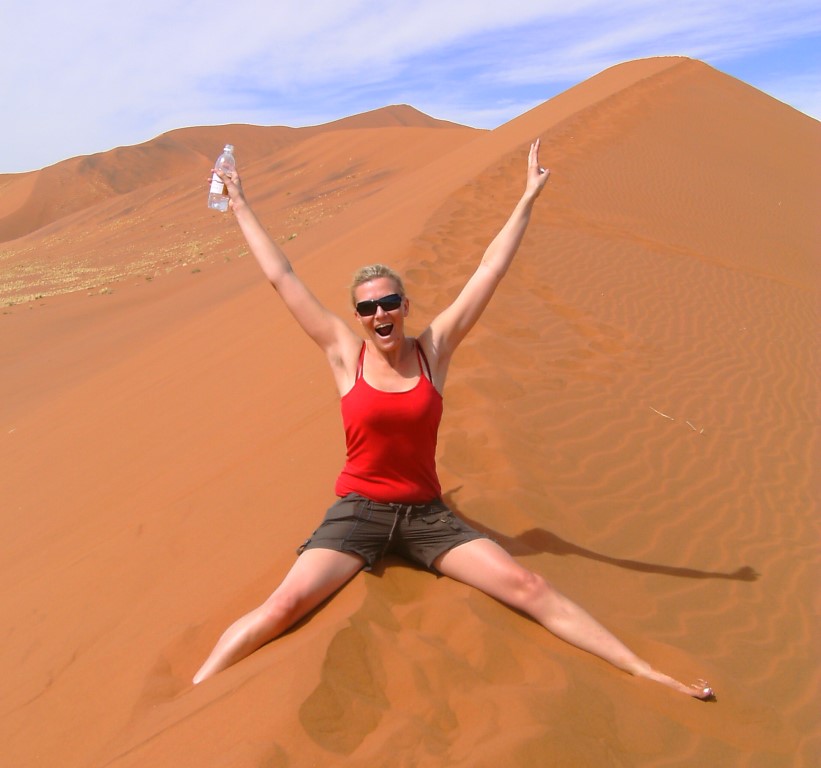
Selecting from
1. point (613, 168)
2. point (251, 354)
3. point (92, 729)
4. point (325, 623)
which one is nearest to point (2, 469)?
point (251, 354)

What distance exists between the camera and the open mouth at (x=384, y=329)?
10.5ft

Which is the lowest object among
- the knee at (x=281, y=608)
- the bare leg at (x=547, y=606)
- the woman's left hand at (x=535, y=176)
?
the bare leg at (x=547, y=606)

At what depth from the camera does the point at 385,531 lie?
324 centimetres

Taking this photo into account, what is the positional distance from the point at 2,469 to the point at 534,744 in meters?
6.50

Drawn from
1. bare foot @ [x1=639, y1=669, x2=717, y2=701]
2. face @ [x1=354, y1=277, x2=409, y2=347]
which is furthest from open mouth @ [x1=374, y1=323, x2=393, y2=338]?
bare foot @ [x1=639, y1=669, x2=717, y2=701]

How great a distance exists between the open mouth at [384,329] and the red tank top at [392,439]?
0.16 metres

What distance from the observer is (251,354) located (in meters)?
8.10

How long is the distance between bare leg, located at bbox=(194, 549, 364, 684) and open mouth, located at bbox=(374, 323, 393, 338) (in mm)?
911

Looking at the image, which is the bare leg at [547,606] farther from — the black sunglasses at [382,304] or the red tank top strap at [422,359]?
the black sunglasses at [382,304]

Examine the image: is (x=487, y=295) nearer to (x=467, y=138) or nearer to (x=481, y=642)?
(x=481, y=642)

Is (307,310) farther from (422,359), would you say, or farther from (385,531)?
(385,531)

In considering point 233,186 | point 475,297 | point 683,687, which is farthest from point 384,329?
point 683,687

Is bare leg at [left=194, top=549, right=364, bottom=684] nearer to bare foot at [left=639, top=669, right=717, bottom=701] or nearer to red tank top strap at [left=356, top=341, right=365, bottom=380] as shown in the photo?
red tank top strap at [left=356, top=341, right=365, bottom=380]

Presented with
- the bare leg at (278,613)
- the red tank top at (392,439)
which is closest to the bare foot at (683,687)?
the red tank top at (392,439)
